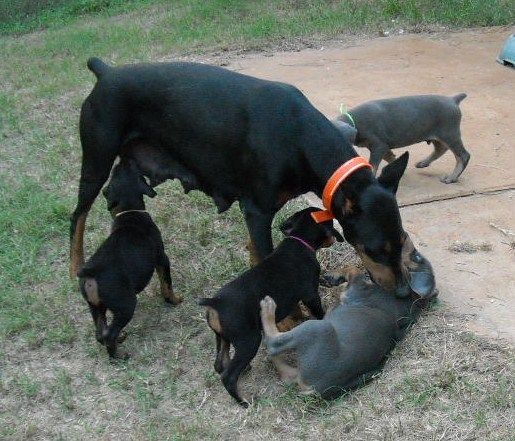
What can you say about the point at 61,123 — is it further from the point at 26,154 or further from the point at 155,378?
the point at 155,378

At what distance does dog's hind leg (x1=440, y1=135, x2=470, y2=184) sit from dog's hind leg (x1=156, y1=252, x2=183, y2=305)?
247 cm

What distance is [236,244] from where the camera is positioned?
19.7ft

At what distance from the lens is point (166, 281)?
5332 millimetres

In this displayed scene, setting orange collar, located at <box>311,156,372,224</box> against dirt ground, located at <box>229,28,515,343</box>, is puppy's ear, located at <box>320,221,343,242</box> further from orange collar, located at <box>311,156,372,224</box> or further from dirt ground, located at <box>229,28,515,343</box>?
dirt ground, located at <box>229,28,515,343</box>

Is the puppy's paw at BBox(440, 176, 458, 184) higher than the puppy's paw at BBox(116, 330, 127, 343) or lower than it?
lower

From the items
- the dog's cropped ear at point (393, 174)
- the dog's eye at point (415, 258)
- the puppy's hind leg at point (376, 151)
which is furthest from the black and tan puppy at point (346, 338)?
the puppy's hind leg at point (376, 151)

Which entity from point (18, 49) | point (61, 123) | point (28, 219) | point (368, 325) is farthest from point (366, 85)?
point (18, 49)

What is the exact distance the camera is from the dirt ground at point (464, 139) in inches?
203

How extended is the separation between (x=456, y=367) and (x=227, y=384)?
1210 mm

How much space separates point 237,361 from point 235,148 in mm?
1307

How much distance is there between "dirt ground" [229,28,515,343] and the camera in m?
5.15

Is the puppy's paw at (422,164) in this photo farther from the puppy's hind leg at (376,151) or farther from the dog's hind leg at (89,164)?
the dog's hind leg at (89,164)

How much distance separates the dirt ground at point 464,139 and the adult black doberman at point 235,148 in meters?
0.68

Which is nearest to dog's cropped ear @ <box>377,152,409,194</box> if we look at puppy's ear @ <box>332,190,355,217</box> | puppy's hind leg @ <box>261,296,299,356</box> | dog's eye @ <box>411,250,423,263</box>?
puppy's ear @ <box>332,190,355,217</box>
